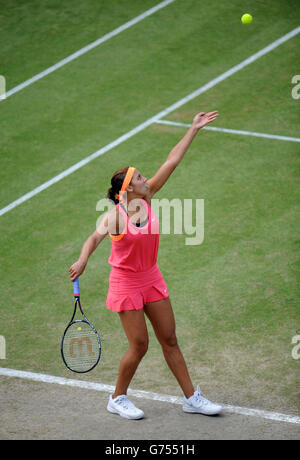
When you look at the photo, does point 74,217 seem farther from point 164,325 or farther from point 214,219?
point 164,325

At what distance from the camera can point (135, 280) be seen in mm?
6004

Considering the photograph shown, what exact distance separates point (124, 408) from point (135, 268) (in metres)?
1.30

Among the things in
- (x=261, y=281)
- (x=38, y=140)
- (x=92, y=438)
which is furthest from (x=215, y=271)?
(x=38, y=140)

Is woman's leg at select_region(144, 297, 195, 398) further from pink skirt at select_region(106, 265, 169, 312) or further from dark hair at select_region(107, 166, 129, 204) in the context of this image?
dark hair at select_region(107, 166, 129, 204)

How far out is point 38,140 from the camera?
1229 cm

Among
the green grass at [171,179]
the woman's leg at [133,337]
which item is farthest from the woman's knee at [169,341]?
the green grass at [171,179]

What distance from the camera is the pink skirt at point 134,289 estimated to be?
19.6 feet

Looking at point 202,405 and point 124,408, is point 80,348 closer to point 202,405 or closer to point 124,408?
point 124,408

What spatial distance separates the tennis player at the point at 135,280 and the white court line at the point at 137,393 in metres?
0.26

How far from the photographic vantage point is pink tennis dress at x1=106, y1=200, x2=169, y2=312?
5.88m

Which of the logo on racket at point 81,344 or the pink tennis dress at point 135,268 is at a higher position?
the pink tennis dress at point 135,268

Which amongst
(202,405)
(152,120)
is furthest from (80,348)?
(152,120)

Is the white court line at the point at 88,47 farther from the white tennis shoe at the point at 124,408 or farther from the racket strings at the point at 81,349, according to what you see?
the white tennis shoe at the point at 124,408

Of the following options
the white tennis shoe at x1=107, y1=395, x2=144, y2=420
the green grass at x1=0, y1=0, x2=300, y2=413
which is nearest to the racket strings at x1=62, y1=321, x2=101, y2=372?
the white tennis shoe at x1=107, y1=395, x2=144, y2=420
